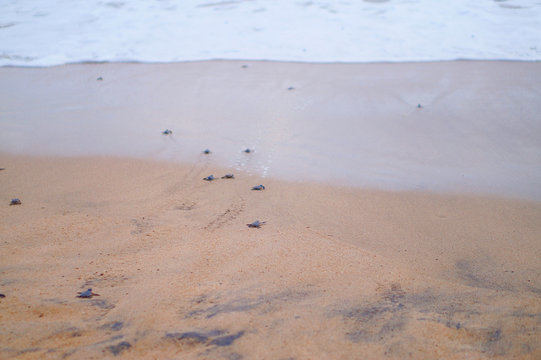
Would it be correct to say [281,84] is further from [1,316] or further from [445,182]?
[1,316]

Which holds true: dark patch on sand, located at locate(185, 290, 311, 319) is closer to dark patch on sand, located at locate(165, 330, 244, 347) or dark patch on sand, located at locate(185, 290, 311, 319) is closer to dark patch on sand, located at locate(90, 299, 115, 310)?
dark patch on sand, located at locate(165, 330, 244, 347)

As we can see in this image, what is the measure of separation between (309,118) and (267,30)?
178 inches

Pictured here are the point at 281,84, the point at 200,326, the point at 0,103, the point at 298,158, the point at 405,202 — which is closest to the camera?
the point at 200,326

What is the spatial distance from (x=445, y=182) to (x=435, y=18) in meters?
6.81

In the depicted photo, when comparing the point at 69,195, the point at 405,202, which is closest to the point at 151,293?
the point at 69,195

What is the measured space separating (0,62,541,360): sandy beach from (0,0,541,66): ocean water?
1.65 metres

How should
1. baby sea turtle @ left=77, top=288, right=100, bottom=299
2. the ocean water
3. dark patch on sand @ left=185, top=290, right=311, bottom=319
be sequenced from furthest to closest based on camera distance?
the ocean water → baby sea turtle @ left=77, top=288, right=100, bottom=299 → dark patch on sand @ left=185, top=290, right=311, bottom=319

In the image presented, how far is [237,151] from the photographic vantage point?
15.1 ft

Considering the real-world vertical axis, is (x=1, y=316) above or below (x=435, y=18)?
below

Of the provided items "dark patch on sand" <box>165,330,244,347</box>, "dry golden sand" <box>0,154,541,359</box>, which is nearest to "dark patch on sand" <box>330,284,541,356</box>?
"dry golden sand" <box>0,154,541,359</box>

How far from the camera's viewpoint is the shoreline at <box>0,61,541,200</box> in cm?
430

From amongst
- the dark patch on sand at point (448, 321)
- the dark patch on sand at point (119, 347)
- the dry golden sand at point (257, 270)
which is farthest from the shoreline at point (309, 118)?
the dark patch on sand at point (119, 347)

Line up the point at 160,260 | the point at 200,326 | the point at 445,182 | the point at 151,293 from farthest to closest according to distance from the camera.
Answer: the point at 445,182 < the point at 160,260 < the point at 151,293 < the point at 200,326

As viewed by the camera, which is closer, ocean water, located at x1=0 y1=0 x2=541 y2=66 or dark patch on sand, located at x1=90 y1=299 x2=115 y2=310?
dark patch on sand, located at x1=90 y1=299 x2=115 y2=310
